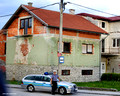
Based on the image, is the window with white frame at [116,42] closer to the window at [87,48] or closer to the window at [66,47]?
the window at [87,48]

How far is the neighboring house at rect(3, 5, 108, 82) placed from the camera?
85.1 ft

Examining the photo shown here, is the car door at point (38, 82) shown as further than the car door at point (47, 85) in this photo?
Yes

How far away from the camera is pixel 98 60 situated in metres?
30.3

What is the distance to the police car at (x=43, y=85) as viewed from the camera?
16984mm

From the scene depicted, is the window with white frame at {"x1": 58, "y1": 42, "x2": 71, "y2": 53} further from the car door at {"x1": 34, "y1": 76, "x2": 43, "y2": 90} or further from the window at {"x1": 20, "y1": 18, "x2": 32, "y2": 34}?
the car door at {"x1": 34, "y1": 76, "x2": 43, "y2": 90}

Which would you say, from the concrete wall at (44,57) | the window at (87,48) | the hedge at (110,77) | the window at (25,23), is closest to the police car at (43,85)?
the concrete wall at (44,57)

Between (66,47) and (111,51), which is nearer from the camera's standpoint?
(66,47)

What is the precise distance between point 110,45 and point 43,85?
75.4 feet

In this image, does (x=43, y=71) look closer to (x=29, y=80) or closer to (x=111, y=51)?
(x=29, y=80)

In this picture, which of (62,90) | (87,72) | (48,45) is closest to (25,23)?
(48,45)

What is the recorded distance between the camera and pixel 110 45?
127 ft

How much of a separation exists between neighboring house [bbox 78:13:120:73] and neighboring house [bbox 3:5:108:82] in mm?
6830

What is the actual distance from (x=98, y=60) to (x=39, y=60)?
315 inches

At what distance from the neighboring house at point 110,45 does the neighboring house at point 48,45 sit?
6.83 m
